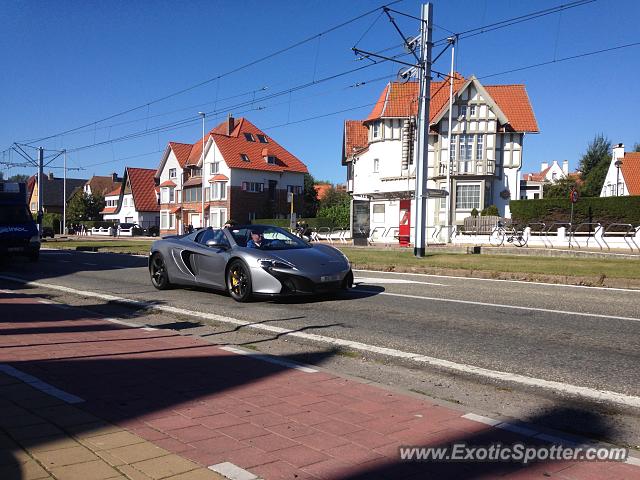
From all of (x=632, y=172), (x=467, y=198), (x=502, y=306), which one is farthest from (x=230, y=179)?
(x=502, y=306)

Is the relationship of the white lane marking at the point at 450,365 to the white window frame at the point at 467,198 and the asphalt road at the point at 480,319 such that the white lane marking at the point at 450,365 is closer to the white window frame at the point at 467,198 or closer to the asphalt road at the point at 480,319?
the asphalt road at the point at 480,319

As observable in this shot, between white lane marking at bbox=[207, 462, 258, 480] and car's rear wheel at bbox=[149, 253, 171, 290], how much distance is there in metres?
8.65

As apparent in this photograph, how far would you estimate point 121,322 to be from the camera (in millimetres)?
8039

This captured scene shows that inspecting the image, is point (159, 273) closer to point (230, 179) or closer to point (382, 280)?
point (382, 280)

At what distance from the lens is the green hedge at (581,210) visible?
3164 centimetres

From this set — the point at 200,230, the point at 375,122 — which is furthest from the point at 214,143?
the point at 200,230

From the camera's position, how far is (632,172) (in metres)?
57.4

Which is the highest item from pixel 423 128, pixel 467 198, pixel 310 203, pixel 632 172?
pixel 632 172

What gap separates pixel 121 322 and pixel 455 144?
35.7 m

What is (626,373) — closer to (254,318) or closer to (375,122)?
(254,318)

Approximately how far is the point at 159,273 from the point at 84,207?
84.0m

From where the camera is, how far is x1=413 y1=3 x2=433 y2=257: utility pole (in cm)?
2052

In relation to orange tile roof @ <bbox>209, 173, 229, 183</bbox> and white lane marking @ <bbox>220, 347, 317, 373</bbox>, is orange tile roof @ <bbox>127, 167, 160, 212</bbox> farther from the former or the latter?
white lane marking @ <bbox>220, 347, 317, 373</bbox>

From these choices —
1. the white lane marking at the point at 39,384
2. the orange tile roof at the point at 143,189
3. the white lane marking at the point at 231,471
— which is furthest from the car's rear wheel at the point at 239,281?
the orange tile roof at the point at 143,189
